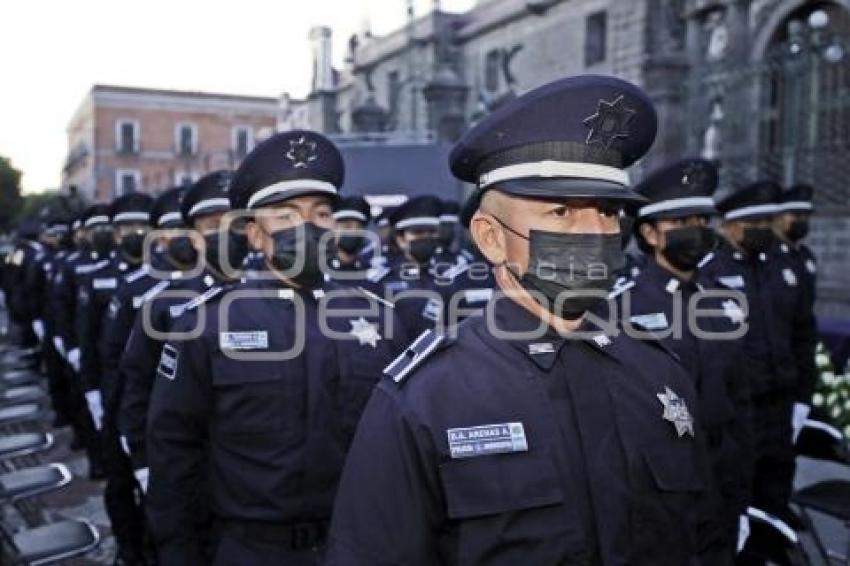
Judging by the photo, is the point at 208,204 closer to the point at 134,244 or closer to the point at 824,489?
the point at 134,244

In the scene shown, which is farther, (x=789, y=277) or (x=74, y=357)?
(x=74, y=357)

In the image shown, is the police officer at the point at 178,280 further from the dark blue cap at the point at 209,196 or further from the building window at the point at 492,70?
the building window at the point at 492,70

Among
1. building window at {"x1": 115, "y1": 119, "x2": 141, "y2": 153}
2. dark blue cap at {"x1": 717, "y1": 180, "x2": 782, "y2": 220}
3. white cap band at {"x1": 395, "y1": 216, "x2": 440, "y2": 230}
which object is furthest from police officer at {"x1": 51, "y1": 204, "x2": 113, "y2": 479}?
building window at {"x1": 115, "y1": 119, "x2": 141, "y2": 153}

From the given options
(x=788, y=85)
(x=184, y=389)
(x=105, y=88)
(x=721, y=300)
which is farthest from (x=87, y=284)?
(x=105, y=88)

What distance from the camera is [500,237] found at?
1956 mm

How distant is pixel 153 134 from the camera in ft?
193

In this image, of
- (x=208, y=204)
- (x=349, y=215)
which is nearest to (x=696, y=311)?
(x=208, y=204)

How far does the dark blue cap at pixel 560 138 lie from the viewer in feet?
6.15

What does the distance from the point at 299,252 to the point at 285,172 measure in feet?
1.12

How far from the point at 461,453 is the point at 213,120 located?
62.7 meters

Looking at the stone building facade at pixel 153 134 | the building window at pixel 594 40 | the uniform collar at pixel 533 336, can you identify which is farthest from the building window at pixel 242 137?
the uniform collar at pixel 533 336

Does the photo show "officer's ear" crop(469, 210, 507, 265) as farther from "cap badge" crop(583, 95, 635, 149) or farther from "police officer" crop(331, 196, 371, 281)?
"police officer" crop(331, 196, 371, 281)

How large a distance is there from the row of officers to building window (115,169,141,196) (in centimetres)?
5742

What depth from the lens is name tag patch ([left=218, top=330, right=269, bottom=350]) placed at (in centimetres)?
288
